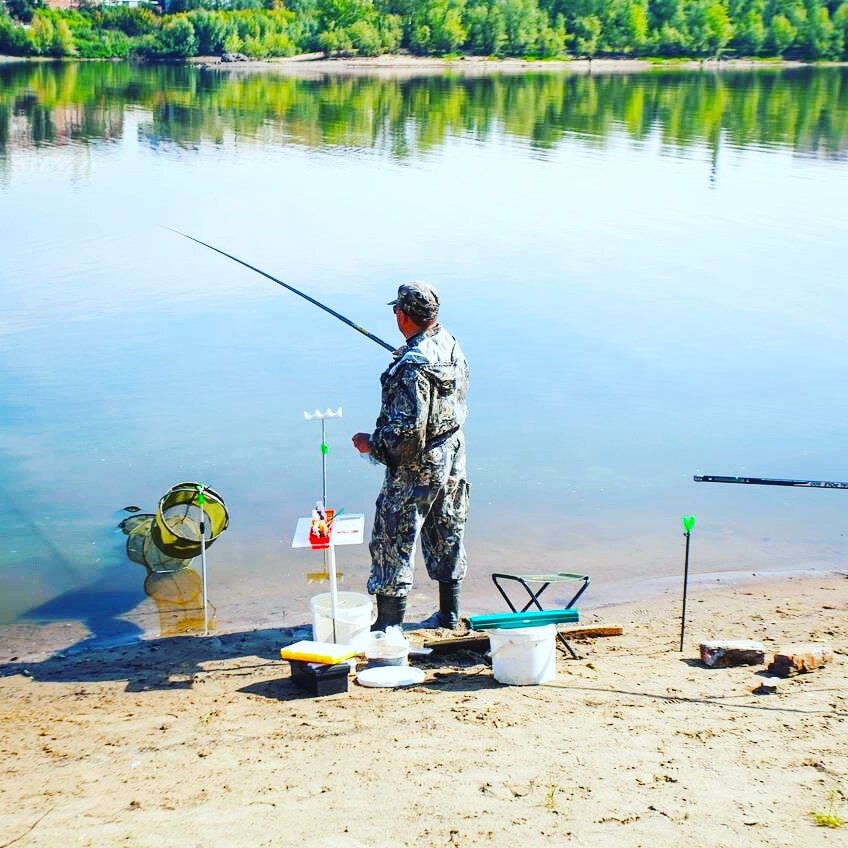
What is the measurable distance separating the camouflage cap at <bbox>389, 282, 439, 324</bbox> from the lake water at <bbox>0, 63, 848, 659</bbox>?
6.77ft

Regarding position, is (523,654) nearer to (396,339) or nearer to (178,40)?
(396,339)

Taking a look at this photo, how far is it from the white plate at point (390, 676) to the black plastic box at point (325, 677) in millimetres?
106

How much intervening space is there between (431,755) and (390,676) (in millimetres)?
882

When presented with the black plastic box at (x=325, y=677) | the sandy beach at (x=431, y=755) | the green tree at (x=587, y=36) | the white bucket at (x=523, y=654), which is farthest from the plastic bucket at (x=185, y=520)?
the green tree at (x=587, y=36)

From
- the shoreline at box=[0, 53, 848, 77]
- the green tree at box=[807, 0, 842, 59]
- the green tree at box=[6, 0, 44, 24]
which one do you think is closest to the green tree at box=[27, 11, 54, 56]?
the shoreline at box=[0, 53, 848, 77]

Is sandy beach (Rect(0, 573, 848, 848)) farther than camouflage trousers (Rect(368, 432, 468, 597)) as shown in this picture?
No

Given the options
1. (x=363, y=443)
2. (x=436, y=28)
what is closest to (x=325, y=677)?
(x=363, y=443)

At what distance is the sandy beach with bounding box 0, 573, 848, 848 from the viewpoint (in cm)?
394

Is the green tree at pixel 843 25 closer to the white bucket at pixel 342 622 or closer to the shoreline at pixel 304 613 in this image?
the shoreline at pixel 304 613

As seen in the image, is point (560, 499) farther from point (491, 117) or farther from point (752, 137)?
point (491, 117)

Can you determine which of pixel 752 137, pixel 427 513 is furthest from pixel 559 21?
pixel 427 513

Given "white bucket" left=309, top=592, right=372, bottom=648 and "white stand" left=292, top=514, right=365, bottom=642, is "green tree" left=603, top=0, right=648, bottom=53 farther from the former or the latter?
"white bucket" left=309, top=592, right=372, bottom=648

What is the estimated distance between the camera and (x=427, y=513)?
19.2 feet

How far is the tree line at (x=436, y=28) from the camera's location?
227ft
